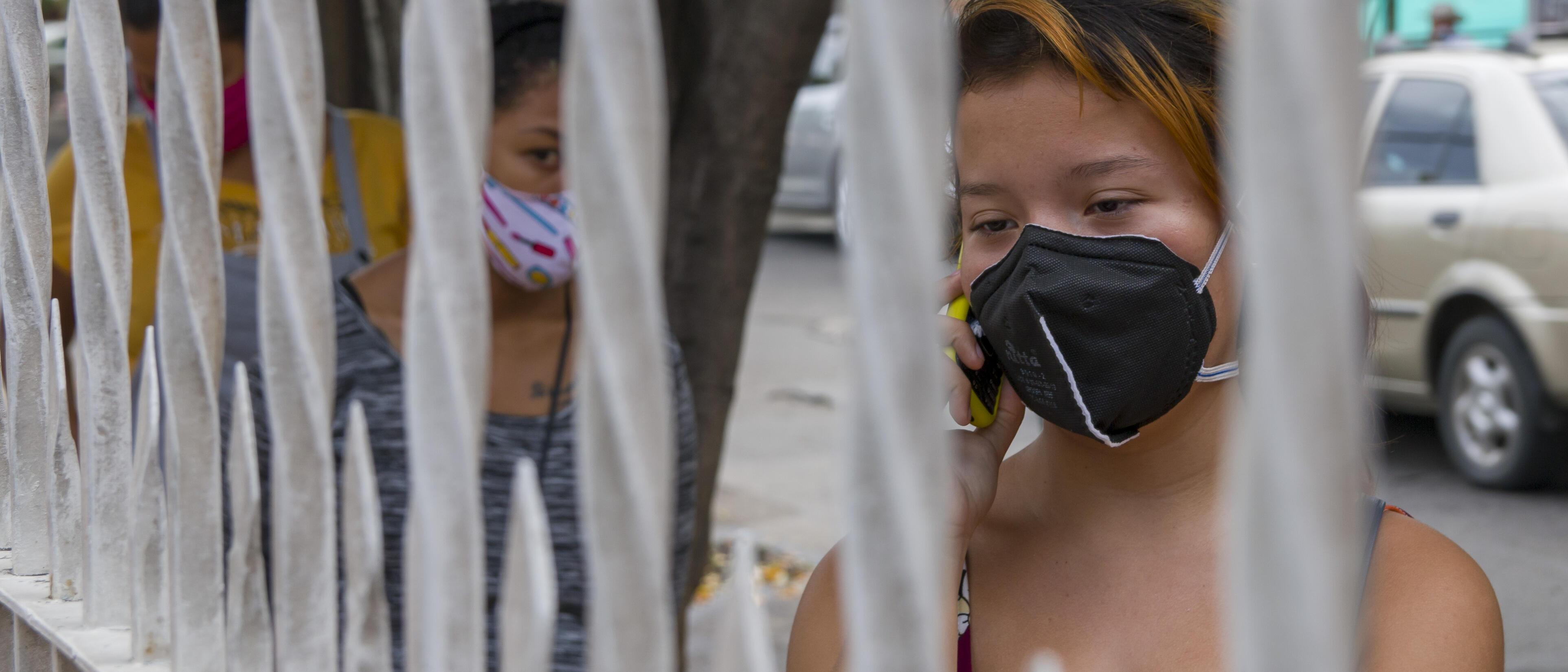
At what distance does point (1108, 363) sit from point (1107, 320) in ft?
0.16

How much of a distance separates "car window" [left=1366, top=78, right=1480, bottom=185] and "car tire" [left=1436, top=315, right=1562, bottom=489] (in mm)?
726

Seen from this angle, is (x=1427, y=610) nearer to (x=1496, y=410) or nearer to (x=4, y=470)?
(x=4, y=470)

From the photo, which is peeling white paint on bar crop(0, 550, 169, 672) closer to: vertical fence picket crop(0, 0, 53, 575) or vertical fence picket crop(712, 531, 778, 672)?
vertical fence picket crop(0, 0, 53, 575)

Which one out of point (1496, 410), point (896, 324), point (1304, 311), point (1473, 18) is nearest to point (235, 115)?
point (896, 324)

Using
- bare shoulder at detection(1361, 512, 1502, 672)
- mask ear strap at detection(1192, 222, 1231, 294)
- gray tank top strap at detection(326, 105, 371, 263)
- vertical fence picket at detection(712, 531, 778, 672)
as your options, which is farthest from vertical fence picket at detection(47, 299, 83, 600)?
gray tank top strap at detection(326, 105, 371, 263)

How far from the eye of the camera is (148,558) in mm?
1228

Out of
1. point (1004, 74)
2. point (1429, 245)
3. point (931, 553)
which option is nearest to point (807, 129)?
point (1429, 245)

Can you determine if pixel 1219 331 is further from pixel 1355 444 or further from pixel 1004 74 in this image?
pixel 1355 444

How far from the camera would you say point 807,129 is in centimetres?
1448

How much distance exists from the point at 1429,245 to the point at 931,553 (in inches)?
243

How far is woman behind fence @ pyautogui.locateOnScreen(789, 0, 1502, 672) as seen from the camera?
1.40 meters

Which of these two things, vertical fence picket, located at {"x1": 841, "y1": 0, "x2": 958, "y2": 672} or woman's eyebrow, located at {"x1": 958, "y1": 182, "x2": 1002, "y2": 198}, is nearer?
vertical fence picket, located at {"x1": 841, "y1": 0, "x2": 958, "y2": 672}

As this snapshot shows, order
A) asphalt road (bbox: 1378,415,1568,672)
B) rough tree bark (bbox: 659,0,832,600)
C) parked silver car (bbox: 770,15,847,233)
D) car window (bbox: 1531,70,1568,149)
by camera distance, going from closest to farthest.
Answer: rough tree bark (bbox: 659,0,832,600) → asphalt road (bbox: 1378,415,1568,672) → car window (bbox: 1531,70,1568,149) → parked silver car (bbox: 770,15,847,233)

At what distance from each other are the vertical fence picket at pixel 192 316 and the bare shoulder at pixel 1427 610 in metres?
1.12
